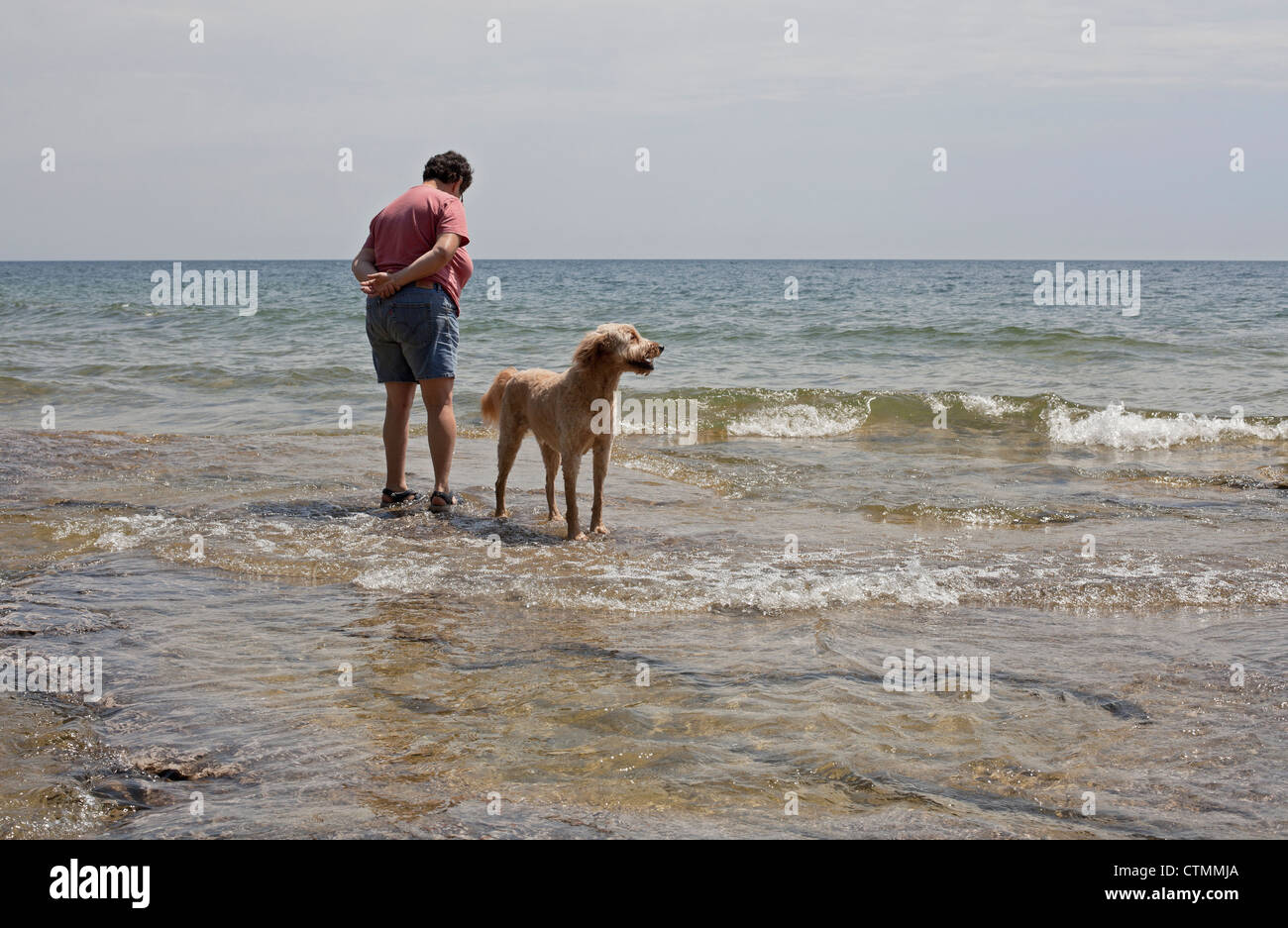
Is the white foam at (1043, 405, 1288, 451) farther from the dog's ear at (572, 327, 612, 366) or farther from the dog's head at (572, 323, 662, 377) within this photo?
the dog's ear at (572, 327, 612, 366)

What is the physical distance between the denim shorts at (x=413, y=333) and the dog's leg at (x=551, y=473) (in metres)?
0.90

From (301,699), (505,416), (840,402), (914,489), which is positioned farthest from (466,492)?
(840,402)

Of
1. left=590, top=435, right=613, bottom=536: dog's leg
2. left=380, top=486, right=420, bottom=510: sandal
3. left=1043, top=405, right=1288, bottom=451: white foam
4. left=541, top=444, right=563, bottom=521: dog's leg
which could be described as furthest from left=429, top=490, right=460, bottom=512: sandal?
left=1043, top=405, right=1288, bottom=451: white foam

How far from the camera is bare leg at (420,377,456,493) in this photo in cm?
744

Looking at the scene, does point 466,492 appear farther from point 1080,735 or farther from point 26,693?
point 1080,735

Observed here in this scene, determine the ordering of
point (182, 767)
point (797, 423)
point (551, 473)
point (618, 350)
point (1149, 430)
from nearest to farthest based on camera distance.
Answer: point (182, 767) < point (618, 350) < point (551, 473) < point (1149, 430) < point (797, 423)

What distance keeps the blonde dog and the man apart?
460 mm

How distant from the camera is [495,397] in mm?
7953

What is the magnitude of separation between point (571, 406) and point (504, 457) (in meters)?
0.93

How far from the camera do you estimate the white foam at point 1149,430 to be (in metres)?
12.3

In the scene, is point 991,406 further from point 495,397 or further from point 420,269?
point 420,269

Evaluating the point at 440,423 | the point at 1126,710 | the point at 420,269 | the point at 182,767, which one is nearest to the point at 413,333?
the point at 420,269

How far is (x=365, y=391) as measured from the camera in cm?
1564

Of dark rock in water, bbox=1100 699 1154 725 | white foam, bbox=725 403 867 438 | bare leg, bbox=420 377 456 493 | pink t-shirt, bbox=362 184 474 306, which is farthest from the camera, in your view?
white foam, bbox=725 403 867 438
